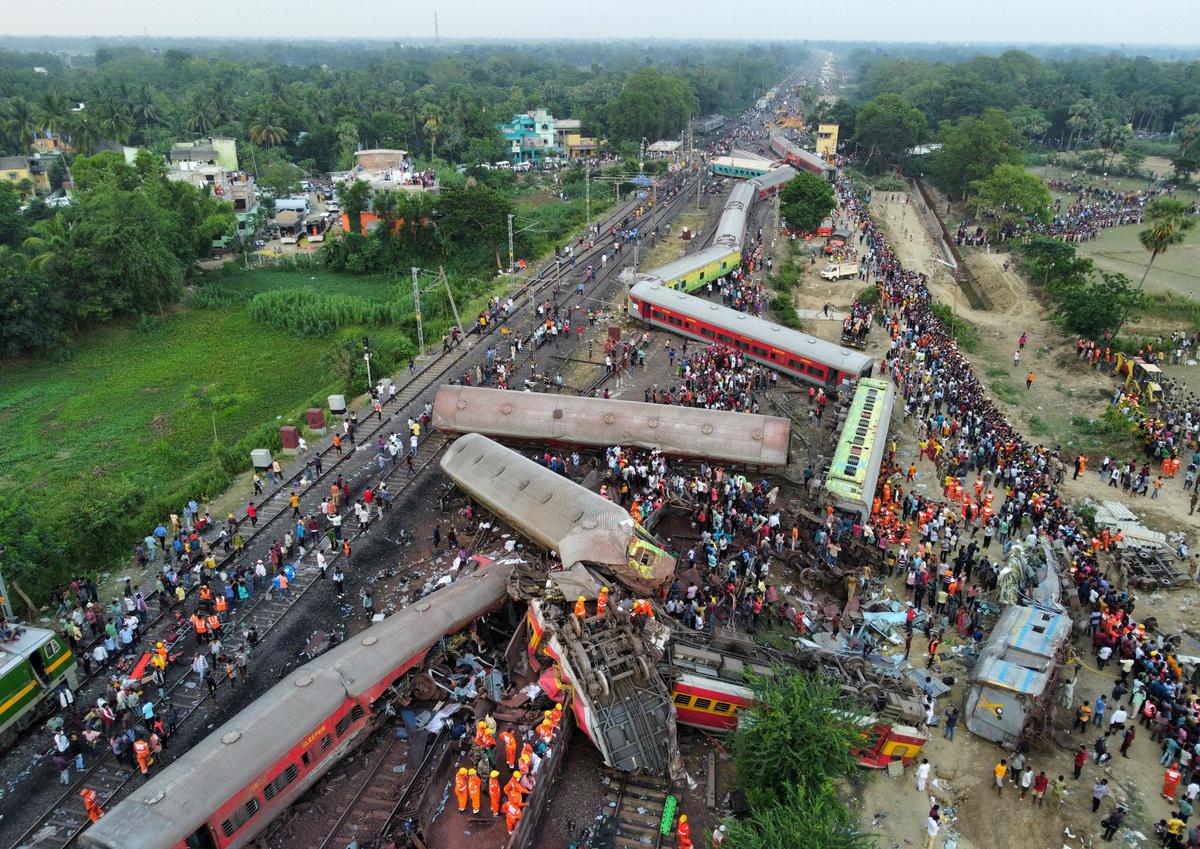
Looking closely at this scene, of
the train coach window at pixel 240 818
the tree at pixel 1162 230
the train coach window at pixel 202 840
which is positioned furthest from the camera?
the tree at pixel 1162 230

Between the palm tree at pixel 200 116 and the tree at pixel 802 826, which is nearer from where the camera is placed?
the tree at pixel 802 826

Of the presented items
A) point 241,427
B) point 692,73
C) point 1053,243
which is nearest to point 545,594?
point 241,427

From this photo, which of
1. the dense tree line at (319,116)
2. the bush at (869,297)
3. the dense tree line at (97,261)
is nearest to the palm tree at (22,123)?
the dense tree line at (319,116)

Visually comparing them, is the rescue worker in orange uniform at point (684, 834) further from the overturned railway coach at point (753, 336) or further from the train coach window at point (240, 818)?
the overturned railway coach at point (753, 336)

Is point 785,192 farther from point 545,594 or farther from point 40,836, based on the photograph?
point 40,836

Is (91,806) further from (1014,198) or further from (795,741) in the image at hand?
(1014,198)

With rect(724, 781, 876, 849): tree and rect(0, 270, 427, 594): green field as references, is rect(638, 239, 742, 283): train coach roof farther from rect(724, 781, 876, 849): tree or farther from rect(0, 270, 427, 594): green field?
rect(724, 781, 876, 849): tree

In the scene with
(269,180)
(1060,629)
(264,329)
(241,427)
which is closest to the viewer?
(1060,629)

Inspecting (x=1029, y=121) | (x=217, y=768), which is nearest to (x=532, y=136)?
(x=1029, y=121)
